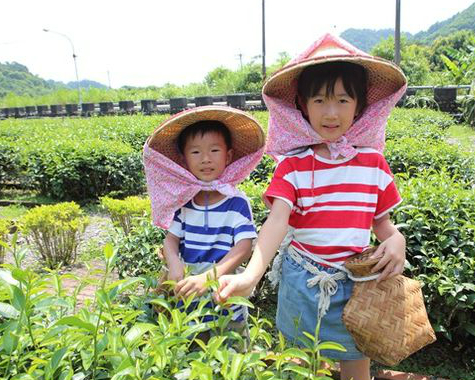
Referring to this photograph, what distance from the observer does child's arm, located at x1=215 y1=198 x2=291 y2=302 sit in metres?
1.29

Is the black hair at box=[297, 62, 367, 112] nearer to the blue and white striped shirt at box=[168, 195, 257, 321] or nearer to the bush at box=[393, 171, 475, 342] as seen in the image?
the blue and white striped shirt at box=[168, 195, 257, 321]

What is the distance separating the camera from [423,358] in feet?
8.84

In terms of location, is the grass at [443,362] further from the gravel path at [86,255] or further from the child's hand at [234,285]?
the gravel path at [86,255]

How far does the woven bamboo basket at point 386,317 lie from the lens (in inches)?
59.0

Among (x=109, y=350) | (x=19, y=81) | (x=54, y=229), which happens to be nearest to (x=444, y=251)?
(x=109, y=350)

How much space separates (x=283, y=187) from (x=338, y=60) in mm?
482

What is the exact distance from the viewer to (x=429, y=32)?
141 meters

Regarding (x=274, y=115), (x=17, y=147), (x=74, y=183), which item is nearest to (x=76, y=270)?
(x=74, y=183)

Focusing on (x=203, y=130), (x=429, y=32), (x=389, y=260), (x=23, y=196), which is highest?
(x=429, y=32)

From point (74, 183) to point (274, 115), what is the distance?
5.83 meters

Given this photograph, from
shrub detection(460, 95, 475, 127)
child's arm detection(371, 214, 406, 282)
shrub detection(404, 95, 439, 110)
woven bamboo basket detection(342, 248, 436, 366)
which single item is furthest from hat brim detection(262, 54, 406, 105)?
shrub detection(404, 95, 439, 110)

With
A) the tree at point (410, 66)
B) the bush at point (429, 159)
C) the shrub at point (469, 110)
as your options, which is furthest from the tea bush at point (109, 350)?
the tree at point (410, 66)

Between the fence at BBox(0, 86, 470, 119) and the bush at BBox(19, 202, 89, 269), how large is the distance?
39.0ft

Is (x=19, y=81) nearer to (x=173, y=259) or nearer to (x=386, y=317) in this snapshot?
(x=173, y=259)
